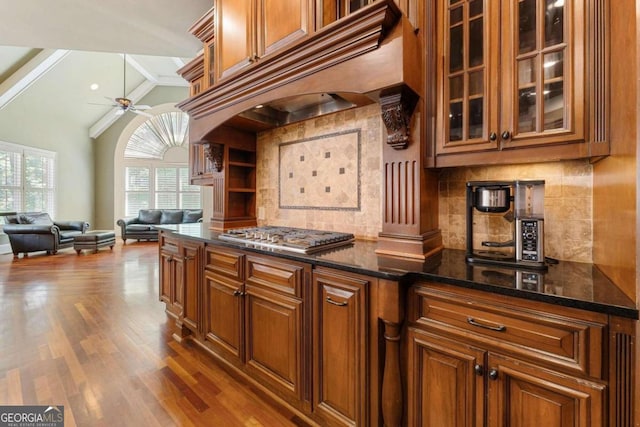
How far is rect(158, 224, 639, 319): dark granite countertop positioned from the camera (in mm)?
890

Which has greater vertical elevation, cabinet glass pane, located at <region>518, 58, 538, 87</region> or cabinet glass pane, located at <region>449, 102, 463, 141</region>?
cabinet glass pane, located at <region>518, 58, 538, 87</region>

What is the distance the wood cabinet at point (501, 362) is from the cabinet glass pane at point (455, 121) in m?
0.79

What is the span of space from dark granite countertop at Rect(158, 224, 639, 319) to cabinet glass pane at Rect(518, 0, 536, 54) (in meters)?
1.00

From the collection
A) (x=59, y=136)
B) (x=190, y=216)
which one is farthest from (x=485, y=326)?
(x=59, y=136)

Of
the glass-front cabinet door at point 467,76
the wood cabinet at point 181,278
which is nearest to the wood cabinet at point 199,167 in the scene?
the wood cabinet at point 181,278

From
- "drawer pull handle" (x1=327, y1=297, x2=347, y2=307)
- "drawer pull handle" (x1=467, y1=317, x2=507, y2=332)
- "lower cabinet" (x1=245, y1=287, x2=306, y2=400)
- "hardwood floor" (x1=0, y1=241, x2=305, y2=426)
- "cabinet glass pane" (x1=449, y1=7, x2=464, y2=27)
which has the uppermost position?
"cabinet glass pane" (x1=449, y1=7, x2=464, y2=27)

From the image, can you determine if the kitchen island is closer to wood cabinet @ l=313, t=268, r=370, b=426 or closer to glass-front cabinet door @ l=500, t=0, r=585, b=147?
wood cabinet @ l=313, t=268, r=370, b=426

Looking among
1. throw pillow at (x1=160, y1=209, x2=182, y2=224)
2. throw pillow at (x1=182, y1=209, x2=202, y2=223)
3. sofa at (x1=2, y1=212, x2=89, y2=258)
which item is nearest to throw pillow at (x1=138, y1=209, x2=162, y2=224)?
throw pillow at (x1=160, y1=209, x2=182, y2=224)

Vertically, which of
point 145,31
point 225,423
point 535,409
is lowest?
point 225,423

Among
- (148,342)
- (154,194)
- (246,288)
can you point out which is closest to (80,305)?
(148,342)

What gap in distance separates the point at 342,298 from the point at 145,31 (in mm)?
4089

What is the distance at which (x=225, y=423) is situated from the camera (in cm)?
158

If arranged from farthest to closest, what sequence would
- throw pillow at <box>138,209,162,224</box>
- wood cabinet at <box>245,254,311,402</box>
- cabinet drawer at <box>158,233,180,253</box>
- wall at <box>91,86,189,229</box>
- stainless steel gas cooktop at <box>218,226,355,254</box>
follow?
wall at <box>91,86,189,229</box>
throw pillow at <box>138,209,162,224</box>
cabinet drawer at <box>158,233,180,253</box>
stainless steel gas cooktop at <box>218,226,355,254</box>
wood cabinet at <box>245,254,311,402</box>

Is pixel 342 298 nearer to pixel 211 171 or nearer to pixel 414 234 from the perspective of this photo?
pixel 414 234
